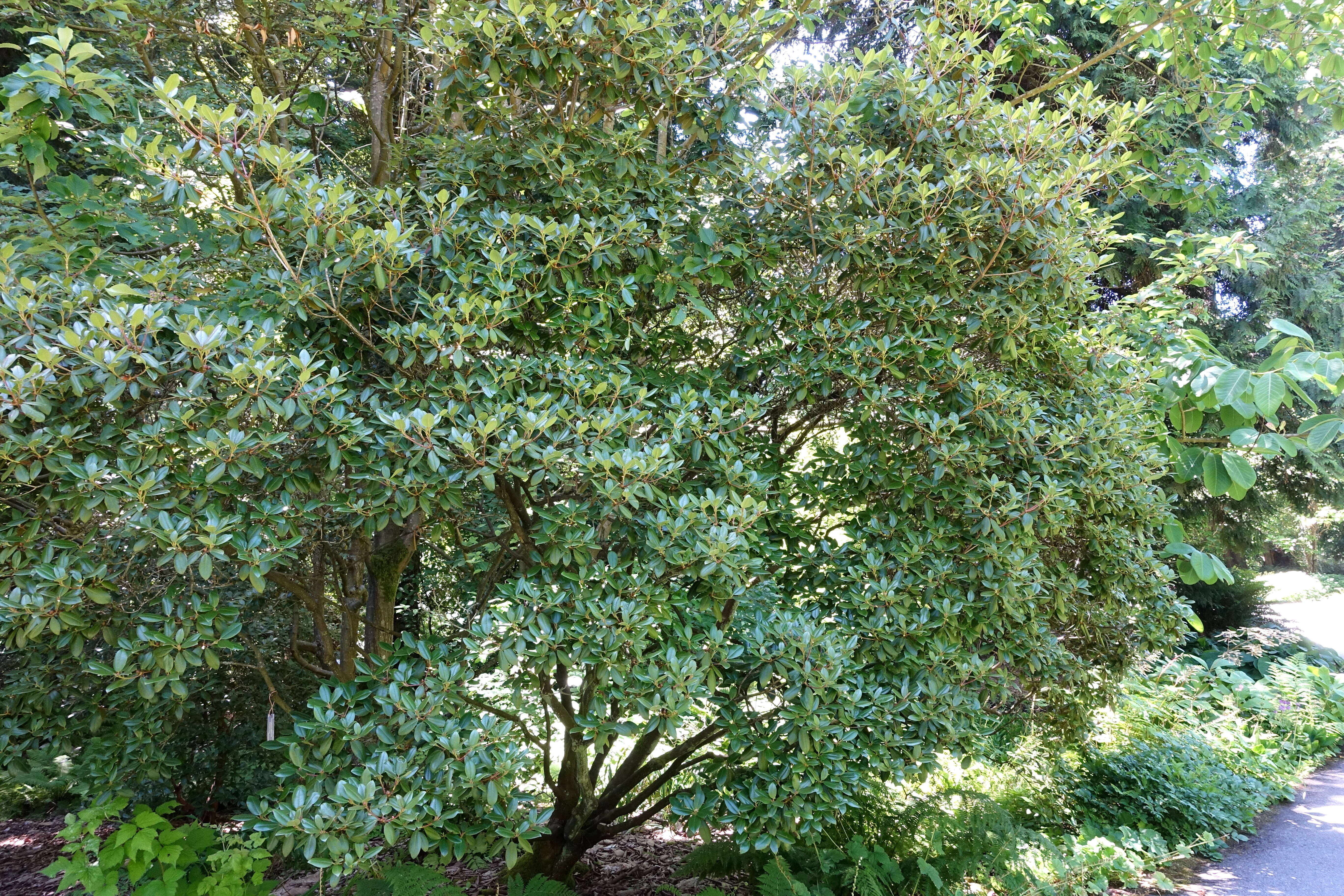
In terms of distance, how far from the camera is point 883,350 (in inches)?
120

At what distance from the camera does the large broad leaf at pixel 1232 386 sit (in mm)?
3330

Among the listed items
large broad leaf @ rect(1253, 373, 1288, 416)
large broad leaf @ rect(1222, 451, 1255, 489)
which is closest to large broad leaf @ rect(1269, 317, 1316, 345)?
large broad leaf @ rect(1253, 373, 1288, 416)

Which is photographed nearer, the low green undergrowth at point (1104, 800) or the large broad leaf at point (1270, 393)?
the large broad leaf at point (1270, 393)

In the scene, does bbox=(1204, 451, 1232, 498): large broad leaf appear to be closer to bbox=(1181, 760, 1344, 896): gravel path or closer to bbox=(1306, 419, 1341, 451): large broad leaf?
bbox=(1306, 419, 1341, 451): large broad leaf

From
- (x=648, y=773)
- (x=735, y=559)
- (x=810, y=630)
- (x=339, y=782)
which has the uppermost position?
(x=735, y=559)

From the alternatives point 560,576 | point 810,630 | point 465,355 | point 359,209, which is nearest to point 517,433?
point 465,355

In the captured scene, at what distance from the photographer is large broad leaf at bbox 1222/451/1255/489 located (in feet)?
11.2

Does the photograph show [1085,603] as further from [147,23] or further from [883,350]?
[147,23]

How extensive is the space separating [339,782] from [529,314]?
1664 mm

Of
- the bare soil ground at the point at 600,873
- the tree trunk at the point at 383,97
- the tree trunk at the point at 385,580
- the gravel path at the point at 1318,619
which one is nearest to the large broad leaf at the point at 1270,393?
the bare soil ground at the point at 600,873

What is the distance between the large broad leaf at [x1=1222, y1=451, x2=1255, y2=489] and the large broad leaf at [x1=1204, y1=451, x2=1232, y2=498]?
0.08 ft

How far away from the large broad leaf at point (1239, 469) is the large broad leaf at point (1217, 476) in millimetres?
24

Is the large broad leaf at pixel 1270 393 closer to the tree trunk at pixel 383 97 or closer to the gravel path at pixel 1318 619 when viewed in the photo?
the tree trunk at pixel 383 97

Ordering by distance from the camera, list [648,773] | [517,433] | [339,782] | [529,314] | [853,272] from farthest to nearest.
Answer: [648,773]
[853,272]
[529,314]
[517,433]
[339,782]
